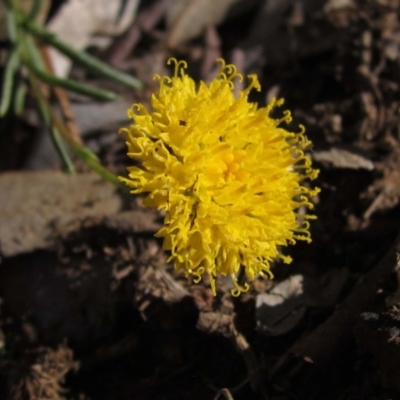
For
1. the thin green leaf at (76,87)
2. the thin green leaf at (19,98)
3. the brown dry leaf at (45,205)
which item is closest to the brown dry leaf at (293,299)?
the brown dry leaf at (45,205)

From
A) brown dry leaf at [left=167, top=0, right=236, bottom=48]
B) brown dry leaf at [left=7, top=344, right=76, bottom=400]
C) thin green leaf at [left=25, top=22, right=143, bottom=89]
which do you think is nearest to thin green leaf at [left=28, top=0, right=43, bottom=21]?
thin green leaf at [left=25, top=22, right=143, bottom=89]

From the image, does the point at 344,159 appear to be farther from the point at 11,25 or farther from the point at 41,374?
the point at 11,25

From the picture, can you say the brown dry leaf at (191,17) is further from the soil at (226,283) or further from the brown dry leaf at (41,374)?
the brown dry leaf at (41,374)

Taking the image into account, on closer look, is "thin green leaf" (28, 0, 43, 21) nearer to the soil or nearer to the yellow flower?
the soil

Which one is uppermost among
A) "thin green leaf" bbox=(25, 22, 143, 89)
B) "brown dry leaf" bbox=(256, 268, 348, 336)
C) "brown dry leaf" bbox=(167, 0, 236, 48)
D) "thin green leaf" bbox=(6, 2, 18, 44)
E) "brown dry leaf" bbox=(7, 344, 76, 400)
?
"brown dry leaf" bbox=(167, 0, 236, 48)

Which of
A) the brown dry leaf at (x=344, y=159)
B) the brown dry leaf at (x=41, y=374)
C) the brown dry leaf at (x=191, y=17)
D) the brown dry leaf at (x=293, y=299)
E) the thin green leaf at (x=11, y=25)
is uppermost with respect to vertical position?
the brown dry leaf at (x=191, y=17)

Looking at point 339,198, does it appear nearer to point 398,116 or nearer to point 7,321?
point 398,116

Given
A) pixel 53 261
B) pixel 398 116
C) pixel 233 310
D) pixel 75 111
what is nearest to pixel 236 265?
pixel 233 310

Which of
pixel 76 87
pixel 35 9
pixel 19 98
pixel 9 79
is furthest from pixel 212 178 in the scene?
pixel 35 9
